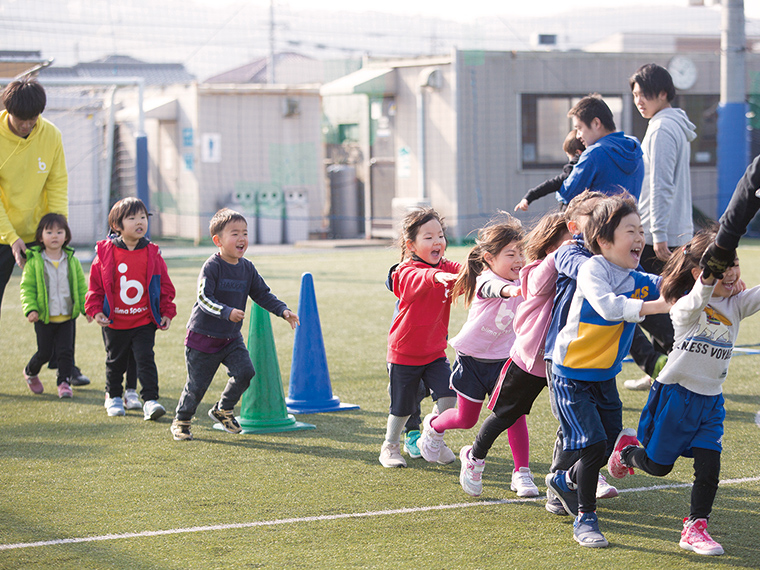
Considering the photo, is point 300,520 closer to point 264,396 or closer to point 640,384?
point 264,396

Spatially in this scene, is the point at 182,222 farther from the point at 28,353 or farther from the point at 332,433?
Answer: the point at 332,433

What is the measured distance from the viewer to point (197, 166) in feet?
73.5

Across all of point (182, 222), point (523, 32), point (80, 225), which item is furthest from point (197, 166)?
point (523, 32)

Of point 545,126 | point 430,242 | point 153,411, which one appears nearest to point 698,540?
point 430,242

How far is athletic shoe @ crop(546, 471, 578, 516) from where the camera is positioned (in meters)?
3.85

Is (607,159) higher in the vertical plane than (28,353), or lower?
higher

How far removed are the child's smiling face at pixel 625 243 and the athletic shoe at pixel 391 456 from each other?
1722mm

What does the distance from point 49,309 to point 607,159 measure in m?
4.07

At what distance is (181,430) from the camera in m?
5.39

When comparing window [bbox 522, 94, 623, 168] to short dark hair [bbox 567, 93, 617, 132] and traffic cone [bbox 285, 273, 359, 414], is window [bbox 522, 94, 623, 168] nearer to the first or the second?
traffic cone [bbox 285, 273, 359, 414]

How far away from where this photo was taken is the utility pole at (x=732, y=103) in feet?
54.2

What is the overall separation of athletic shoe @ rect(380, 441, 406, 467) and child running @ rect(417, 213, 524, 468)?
387mm

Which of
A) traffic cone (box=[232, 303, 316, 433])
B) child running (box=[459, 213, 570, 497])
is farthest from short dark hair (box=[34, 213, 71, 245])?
child running (box=[459, 213, 570, 497])

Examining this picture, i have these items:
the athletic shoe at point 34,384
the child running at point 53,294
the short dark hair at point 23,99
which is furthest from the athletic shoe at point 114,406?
the short dark hair at point 23,99
